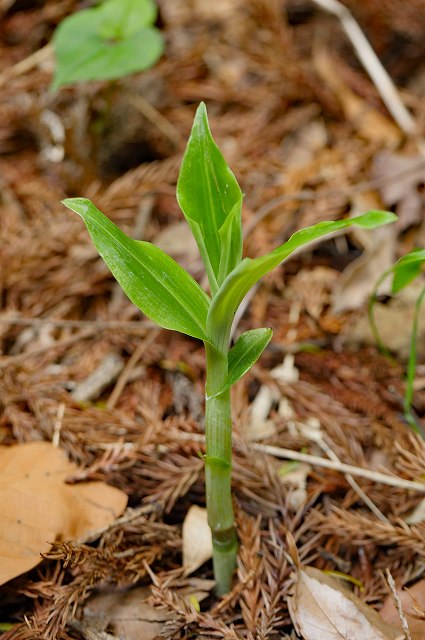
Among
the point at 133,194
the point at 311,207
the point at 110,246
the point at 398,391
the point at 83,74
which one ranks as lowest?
the point at 398,391

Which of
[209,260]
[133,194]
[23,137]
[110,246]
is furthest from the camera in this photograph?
[23,137]

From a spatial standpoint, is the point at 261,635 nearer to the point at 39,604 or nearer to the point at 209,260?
the point at 39,604

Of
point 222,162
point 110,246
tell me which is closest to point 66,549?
point 110,246

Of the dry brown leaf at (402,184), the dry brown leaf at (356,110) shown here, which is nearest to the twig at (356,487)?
the dry brown leaf at (402,184)

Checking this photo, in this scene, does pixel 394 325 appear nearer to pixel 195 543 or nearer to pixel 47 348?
pixel 195 543

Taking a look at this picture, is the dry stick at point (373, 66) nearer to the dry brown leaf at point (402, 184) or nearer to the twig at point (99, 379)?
the dry brown leaf at point (402, 184)

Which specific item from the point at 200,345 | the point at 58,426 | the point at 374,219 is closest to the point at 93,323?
the point at 200,345

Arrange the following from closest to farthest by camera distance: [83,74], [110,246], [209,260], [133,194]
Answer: [110,246] → [209,260] → [83,74] → [133,194]
